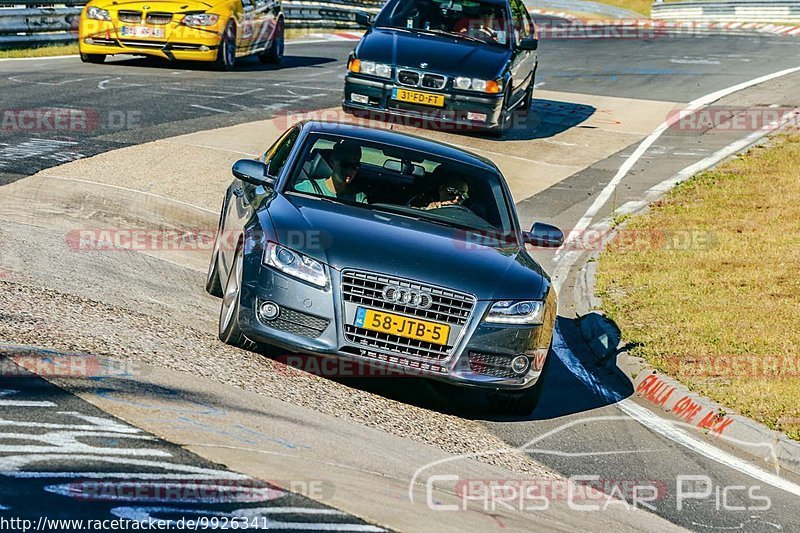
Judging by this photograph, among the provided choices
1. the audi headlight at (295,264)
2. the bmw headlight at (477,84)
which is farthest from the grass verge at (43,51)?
the audi headlight at (295,264)

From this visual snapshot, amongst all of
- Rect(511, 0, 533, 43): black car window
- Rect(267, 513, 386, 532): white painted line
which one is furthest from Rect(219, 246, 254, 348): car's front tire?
Rect(511, 0, 533, 43): black car window

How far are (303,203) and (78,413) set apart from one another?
106 inches

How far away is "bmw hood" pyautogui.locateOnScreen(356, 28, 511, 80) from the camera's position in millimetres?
17172

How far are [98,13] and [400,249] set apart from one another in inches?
577

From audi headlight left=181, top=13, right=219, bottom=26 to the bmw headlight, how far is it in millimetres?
5886

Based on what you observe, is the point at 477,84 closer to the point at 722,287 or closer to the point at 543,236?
the point at 722,287

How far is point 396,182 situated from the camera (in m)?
Result: 8.59

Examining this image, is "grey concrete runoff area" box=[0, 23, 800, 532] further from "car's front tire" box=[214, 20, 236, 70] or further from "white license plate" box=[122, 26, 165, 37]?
"car's front tire" box=[214, 20, 236, 70]

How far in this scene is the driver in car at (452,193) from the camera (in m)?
8.62

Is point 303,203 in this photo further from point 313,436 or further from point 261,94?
point 261,94

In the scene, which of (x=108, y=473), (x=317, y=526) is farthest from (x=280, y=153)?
(x=317, y=526)

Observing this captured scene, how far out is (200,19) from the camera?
21.1m

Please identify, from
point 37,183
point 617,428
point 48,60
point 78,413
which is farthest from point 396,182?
point 48,60

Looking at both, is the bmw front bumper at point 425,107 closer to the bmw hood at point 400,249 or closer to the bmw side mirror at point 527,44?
the bmw side mirror at point 527,44
